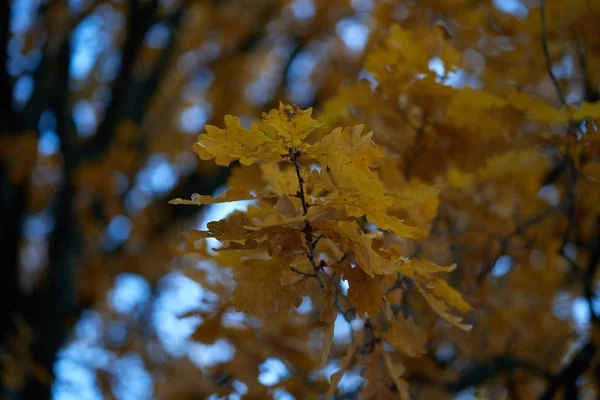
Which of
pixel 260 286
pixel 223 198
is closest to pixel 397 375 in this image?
pixel 260 286

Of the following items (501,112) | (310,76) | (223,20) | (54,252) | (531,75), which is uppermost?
(501,112)

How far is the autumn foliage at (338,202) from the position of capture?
85cm

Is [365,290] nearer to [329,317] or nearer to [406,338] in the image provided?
[329,317]

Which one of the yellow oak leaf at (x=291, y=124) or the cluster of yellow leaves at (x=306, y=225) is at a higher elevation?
the yellow oak leaf at (x=291, y=124)

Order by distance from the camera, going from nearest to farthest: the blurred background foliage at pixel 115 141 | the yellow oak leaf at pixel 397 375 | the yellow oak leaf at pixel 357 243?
the yellow oak leaf at pixel 357 243 < the yellow oak leaf at pixel 397 375 < the blurred background foliage at pixel 115 141

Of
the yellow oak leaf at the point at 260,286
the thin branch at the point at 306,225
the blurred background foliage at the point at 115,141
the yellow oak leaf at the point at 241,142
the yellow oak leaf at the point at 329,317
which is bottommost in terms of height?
the blurred background foliage at the point at 115,141

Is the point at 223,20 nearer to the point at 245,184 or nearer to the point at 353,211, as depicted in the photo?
the point at 245,184

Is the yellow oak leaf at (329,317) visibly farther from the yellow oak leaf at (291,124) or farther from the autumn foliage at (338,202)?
the yellow oak leaf at (291,124)

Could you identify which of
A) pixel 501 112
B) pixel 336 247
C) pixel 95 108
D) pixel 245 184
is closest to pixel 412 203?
pixel 336 247

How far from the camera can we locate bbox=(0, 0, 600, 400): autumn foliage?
0.85m

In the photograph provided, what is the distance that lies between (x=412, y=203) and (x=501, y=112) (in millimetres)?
590

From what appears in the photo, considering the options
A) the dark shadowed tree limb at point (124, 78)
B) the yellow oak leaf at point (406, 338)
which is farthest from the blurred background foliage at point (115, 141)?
the yellow oak leaf at point (406, 338)

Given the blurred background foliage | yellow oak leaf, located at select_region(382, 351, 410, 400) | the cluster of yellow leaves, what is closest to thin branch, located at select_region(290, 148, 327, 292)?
the cluster of yellow leaves

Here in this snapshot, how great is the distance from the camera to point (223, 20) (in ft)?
12.6
